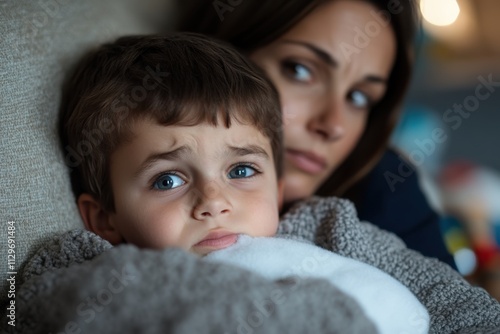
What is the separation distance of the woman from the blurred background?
0.64 meters

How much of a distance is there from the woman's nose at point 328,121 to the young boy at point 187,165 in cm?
26

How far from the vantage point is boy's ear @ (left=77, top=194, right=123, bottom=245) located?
98cm

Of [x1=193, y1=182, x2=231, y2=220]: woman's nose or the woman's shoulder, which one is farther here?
the woman's shoulder

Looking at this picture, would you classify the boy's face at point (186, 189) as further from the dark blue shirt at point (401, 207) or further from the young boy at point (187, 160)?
the dark blue shirt at point (401, 207)

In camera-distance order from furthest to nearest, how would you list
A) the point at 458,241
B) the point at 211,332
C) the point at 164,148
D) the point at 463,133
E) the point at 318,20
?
the point at 463,133 → the point at 458,241 → the point at 318,20 → the point at 164,148 → the point at 211,332

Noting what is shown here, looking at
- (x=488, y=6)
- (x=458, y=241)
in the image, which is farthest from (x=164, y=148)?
(x=488, y=6)

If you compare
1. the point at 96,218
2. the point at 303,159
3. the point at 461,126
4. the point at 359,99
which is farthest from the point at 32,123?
the point at 461,126

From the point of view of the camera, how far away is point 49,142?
95 cm

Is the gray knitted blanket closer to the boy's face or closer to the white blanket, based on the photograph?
the white blanket

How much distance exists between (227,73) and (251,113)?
79 mm

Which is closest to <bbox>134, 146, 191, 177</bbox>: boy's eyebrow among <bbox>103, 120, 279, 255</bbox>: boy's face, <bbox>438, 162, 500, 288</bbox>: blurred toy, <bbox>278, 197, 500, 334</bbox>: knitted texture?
<bbox>103, 120, 279, 255</bbox>: boy's face

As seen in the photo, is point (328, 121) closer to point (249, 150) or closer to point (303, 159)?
point (303, 159)

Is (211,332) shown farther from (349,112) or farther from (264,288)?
(349,112)

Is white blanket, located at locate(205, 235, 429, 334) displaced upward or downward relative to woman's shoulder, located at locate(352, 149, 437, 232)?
upward
